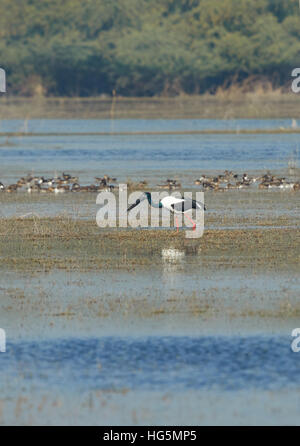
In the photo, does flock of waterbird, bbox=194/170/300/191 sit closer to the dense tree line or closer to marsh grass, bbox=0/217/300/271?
marsh grass, bbox=0/217/300/271

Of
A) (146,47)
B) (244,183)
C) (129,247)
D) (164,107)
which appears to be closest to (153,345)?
(129,247)

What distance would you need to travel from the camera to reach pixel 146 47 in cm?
7431

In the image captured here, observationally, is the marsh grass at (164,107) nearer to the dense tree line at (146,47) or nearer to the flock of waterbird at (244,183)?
the dense tree line at (146,47)

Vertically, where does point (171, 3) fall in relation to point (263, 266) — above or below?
above

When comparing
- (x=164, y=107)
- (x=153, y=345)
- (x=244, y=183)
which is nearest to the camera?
(x=153, y=345)

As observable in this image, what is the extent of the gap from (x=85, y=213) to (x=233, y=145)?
64.4 ft

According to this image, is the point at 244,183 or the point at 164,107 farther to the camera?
the point at 164,107

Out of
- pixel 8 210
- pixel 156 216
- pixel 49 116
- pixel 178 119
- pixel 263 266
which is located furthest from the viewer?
pixel 49 116

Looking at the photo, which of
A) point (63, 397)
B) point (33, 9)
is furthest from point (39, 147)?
point (33, 9)

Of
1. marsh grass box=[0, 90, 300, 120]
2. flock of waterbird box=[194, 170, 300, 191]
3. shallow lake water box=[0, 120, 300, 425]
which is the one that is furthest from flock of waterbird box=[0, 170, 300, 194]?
marsh grass box=[0, 90, 300, 120]

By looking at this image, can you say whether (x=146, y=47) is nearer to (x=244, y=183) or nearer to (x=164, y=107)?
(x=164, y=107)

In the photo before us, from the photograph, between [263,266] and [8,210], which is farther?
[8,210]

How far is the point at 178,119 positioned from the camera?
56.5 meters
